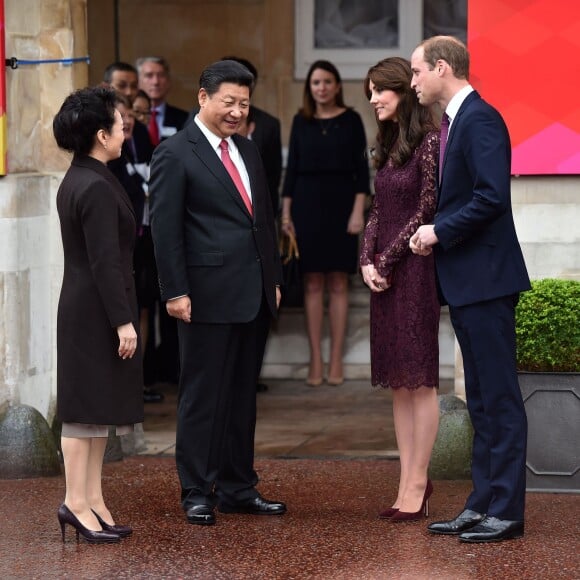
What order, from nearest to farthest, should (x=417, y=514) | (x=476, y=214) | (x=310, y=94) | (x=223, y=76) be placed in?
(x=476, y=214) < (x=223, y=76) < (x=417, y=514) < (x=310, y=94)

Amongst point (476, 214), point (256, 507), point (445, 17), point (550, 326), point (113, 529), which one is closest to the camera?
point (476, 214)

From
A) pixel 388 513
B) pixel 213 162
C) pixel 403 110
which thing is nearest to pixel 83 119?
pixel 213 162

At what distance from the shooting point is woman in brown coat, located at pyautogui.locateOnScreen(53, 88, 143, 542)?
612 centimetres

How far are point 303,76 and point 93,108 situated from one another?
17.1 ft

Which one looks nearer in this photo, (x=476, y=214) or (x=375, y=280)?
(x=476, y=214)

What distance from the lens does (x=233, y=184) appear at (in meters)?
6.60

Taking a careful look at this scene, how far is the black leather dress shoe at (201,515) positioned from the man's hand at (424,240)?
1418 mm

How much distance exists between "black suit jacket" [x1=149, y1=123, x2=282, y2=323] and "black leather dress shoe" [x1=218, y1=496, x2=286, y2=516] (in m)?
0.82

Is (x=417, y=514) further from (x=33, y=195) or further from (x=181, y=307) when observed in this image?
(x=33, y=195)

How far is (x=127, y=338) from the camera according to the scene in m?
6.14

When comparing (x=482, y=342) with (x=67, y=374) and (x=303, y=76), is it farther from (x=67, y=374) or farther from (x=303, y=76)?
(x=303, y=76)

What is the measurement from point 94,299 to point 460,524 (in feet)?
5.61

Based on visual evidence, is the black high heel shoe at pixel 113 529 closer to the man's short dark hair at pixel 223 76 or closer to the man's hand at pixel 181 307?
the man's hand at pixel 181 307

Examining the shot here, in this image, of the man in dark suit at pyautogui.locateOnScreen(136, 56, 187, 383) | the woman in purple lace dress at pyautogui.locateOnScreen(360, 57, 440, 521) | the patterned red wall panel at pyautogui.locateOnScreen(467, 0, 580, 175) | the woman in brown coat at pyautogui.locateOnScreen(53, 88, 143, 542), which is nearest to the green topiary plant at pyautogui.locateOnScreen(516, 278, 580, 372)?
the woman in purple lace dress at pyautogui.locateOnScreen(360, 57, 440, 521)
